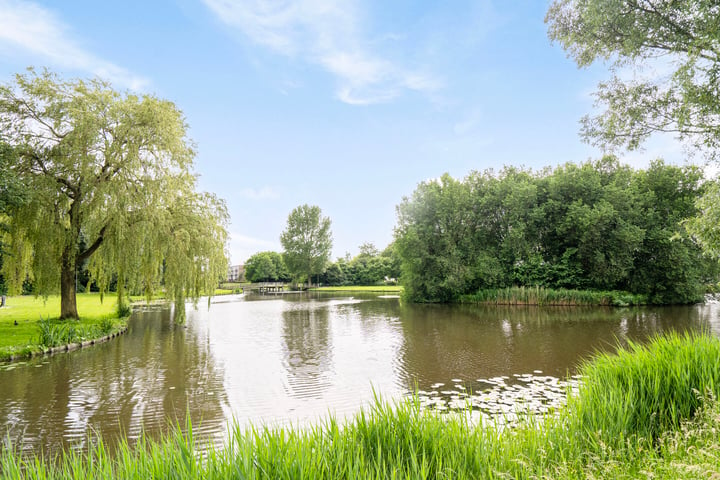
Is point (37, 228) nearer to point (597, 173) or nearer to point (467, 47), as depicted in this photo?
point (467, 47)

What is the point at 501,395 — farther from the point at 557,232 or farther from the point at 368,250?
the point at 368,250

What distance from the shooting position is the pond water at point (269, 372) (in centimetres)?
647

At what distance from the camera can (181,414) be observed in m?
6.62

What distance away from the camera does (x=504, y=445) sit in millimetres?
3400

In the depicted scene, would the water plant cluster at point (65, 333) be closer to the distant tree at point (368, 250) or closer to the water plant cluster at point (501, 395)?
the water plant cluster at point (501, 395)

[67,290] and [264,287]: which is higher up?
[67,290]

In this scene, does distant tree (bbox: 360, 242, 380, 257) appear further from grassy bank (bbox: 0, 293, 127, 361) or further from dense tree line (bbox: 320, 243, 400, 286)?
grassy bank (bbox: 0, 293, 127, 361)

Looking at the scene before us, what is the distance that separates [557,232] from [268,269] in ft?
220

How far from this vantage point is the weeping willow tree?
1395cm

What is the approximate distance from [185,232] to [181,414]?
10.3m

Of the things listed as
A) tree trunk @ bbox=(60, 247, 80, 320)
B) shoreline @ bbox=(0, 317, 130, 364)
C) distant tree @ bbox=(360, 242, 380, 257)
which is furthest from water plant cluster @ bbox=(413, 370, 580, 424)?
distant tree @ bbox=(360, 242, 380, 257)

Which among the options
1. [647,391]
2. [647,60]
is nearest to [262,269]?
[647,60]

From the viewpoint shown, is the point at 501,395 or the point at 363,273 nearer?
the point at 501,395

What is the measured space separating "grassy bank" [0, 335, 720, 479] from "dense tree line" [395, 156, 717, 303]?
1024 inches
